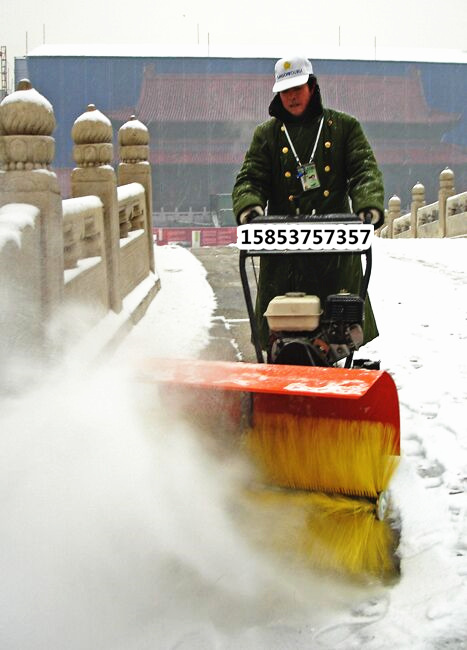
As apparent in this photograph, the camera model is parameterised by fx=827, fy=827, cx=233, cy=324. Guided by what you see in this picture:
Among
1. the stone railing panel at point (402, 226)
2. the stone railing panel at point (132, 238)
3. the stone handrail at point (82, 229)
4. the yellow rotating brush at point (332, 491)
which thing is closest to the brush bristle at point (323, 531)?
the yellow rotating brush at point (332, 491)

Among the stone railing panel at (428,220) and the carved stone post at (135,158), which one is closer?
the carved stone post at (135,158)

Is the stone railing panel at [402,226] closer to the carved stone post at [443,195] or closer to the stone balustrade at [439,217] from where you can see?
the stone balustrade at [439,217]


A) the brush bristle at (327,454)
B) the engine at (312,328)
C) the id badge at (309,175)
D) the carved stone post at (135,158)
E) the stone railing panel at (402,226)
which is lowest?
the stone railing panel at (402,226)

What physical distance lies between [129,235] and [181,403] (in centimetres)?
649

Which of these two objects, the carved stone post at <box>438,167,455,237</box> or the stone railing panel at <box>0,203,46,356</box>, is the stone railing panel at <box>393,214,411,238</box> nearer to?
the carved stone post at <box>438,167,455,237</box>

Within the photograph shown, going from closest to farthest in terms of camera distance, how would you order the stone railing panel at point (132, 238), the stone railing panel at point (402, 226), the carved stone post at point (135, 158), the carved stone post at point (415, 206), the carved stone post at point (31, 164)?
the carved stone post at point (31, 164), the stone railing panel at point (132, 238), the carved stone post at point (135, 158), the carved stone post at point (415, 206), the stone railing panel at point (402, 226)

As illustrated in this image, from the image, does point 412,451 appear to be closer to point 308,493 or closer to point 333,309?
point 333,309

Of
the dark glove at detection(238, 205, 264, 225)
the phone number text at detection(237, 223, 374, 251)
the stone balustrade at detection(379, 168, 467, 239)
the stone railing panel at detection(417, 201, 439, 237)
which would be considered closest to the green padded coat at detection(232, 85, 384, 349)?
the dark glove at detection(238, 205, 264, 225)

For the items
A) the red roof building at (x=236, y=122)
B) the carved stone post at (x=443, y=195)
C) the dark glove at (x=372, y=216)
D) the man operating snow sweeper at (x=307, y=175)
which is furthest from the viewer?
the red roof building at (x=236, y=122)

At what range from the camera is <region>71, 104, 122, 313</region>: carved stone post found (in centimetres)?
734

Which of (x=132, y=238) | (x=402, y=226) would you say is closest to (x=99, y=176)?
(x=132, y=238)

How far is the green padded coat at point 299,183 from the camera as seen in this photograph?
4172 mm

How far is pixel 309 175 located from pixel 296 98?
0.39 meters

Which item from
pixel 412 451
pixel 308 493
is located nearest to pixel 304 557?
pixel 308 493
